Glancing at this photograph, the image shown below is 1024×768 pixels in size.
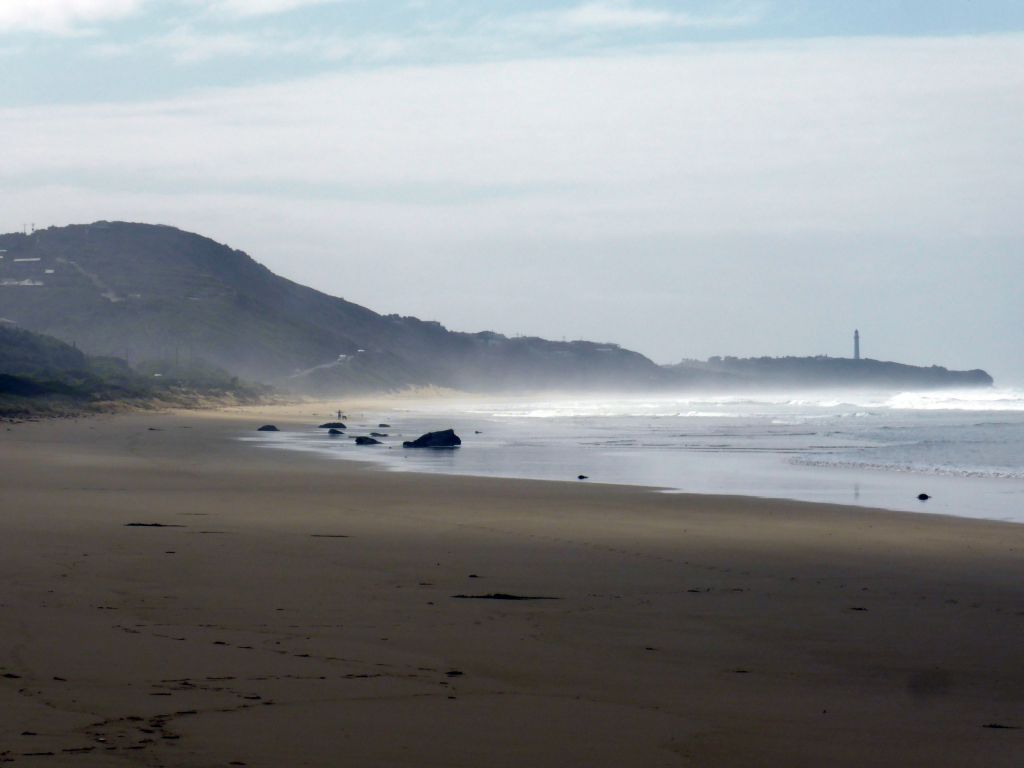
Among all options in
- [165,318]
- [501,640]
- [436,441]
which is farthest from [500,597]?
[165,318]

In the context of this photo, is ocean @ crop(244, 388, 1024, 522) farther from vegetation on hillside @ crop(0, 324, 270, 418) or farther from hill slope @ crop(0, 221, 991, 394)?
hill slope @ crop(0, 221, 991, 394)

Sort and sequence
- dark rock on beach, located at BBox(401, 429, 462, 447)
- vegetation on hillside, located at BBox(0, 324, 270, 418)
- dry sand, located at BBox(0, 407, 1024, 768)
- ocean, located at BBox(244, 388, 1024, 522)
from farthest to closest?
vegetation on hillside, located at BBox(0, 324, 270, 418) → dark rock on beach, located at BBox(401, 429, 462, 447) → ocean, located at BBox(244, 388, 1024, 522) → dry sand, located at BBox(0, 407, 1024, 768)

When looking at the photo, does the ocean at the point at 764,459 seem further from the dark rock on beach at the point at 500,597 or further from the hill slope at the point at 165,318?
the hill slope at the point at 165,318

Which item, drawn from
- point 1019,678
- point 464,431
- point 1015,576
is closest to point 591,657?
point 1019,678

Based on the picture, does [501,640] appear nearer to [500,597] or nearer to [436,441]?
[500,597]

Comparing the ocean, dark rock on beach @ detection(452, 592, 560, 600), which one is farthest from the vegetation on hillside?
dark rock on beach @ detection(452, 592, 560, 600)

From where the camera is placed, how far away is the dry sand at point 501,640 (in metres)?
5.14

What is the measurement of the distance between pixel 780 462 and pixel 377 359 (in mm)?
151060

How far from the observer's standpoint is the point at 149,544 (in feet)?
36.1

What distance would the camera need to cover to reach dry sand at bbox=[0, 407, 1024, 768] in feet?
16.9

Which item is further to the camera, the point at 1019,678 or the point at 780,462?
the point at 780,462

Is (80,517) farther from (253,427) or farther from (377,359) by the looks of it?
(377,359)

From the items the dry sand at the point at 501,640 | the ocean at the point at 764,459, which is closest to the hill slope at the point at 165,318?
the ocean at the point at 764,459

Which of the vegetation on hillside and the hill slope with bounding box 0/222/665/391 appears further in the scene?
the hill slope with bounding box 0/222/665/391
